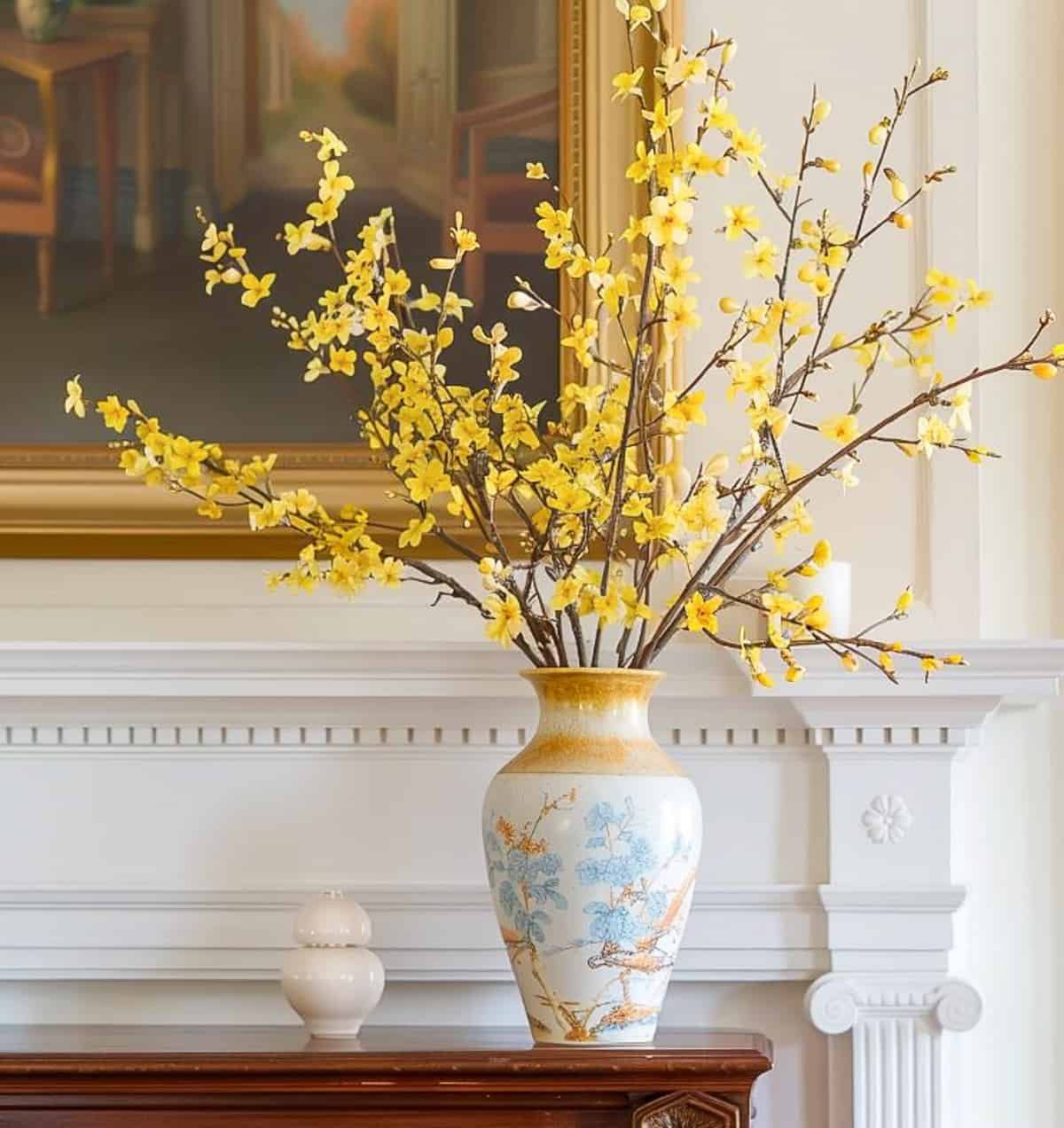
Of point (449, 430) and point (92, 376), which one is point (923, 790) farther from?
point (92, 376)

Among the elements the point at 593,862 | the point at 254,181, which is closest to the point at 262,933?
the point at 593,862

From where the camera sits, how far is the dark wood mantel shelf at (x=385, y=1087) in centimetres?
147

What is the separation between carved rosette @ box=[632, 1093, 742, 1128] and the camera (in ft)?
4.81

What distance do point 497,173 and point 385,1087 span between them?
0.99m

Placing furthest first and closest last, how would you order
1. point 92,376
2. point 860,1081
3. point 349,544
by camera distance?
point 92,376 → point 860,1081 → point 349,544

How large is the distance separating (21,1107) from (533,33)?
123cm

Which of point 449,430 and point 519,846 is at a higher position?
point 449,430

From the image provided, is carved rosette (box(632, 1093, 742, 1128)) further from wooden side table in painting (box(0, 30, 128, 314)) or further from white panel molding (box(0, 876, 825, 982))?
wooden side table in painting (box(0, 30, 128, 314))

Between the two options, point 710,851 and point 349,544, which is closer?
point 349,544

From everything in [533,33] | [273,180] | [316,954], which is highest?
[533,33]

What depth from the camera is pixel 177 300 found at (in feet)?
6.28

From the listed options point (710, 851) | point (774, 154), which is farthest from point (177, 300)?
point (710, 851)

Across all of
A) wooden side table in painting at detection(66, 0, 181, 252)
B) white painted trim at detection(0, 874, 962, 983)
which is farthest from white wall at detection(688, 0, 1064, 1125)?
wooden side table in painting at detection(66, 0, 181, 252)

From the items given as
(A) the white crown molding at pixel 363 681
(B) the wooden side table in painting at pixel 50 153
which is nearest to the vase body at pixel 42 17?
(B) the wooden side table in painting at pixel 50 153
